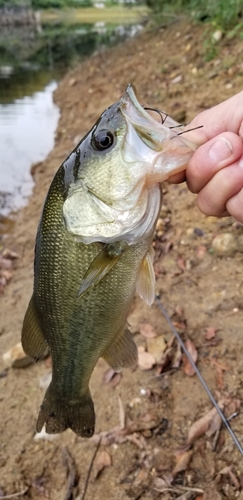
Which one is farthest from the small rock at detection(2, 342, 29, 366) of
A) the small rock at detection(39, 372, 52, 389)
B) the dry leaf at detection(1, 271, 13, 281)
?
the dry leaf at detection(1, 271, 13, 281)

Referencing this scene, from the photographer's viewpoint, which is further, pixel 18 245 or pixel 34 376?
pixel 18 245

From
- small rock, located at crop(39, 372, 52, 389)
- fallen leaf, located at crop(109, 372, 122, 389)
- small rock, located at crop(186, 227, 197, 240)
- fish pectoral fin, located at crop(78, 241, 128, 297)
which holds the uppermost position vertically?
fish pectoral fin, located at crop(78, 241, 128, 297)

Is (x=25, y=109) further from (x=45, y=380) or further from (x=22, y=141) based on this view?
(x=45, y=380)

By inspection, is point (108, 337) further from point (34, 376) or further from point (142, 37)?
point (142, 37)

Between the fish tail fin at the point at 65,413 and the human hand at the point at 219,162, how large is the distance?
4.10 feet

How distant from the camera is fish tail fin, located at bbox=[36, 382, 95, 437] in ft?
7.63

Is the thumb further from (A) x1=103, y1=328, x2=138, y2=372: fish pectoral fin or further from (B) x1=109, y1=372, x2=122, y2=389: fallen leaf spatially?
(B) x1=109, y1=372, x2=122, y2=389: fallen leaf

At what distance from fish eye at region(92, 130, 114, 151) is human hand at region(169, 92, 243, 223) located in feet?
1.10

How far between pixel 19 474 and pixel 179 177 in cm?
241

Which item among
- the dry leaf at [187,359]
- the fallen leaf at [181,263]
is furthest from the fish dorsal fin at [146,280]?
the fallen leaf at [181,263]

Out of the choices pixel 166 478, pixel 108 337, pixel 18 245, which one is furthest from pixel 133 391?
pixel 18 245

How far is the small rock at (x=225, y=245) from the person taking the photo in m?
3.87

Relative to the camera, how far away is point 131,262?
1908 mm

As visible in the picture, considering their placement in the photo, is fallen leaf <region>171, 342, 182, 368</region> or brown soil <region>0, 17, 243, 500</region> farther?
fallen leaf <region>171, 342, 182, 368</region>
